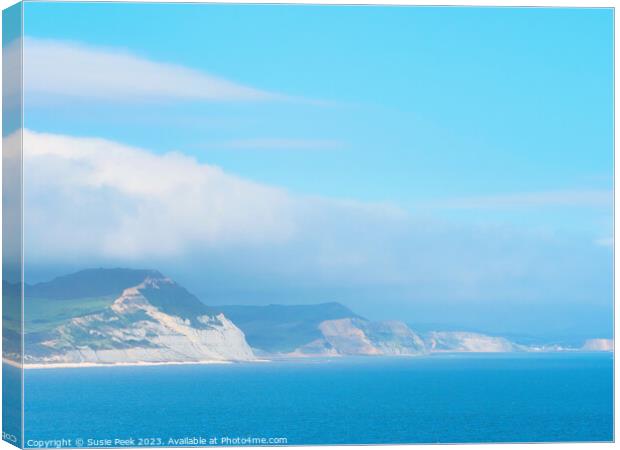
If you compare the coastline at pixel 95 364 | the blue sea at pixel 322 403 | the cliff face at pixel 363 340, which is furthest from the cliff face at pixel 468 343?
the coastline at pixel 95 364

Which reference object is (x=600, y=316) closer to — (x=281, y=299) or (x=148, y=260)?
(x=281, y=299)

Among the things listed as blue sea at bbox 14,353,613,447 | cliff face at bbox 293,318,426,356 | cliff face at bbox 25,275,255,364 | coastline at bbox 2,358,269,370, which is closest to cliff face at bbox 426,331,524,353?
blue sea at bbox 14,353,613,447

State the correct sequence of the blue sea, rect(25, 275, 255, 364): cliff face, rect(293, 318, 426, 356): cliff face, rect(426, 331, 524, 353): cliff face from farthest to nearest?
1. rect(426, 331, 524, 353): cliff face
2. rect(293, 318, 426, 356): cliff face
3. rect(25, 275, 255, 364): cliff face
4. the blue sea

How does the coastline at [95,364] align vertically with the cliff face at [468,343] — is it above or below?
below

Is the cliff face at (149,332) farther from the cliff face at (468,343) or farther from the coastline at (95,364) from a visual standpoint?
the cliff face at (468,343)

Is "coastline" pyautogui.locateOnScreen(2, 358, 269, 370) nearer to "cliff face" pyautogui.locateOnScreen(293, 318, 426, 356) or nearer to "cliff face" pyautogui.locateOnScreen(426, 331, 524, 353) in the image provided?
"cliff face" pyautogui.locateOnScreen(293, 318, 426, 356)

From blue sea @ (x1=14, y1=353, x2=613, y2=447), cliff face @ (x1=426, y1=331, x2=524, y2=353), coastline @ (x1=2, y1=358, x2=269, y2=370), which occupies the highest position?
cliff face @ (x1=426, y1=331, x2=524, y2=353)

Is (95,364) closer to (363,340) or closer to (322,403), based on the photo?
(322,403)
